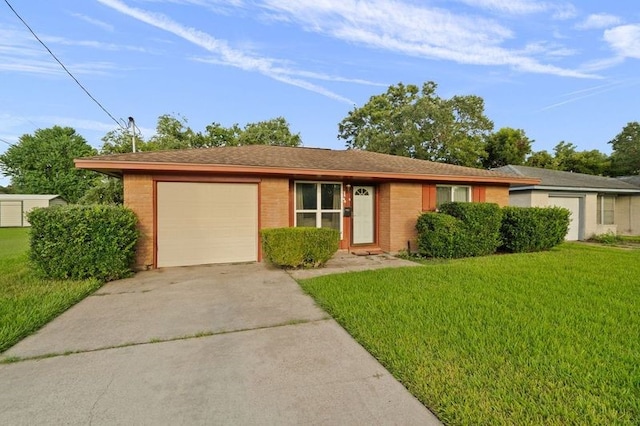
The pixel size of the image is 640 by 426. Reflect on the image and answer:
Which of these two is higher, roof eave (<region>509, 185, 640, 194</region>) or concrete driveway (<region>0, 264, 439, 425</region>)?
roof eave (<region>509, 185, 640, 194</region>)

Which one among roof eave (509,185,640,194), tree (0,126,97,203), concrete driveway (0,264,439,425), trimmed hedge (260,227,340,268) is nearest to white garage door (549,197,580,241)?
roof eave (509,185,640,194)

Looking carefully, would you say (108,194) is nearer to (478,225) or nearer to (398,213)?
(398,213)

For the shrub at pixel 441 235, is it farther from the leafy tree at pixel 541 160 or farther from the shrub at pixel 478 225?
the leafy tree at pixel 541 160

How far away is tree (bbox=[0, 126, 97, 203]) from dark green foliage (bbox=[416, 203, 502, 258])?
41008 millimetres

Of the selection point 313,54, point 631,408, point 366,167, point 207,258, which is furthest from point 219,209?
point 313,54

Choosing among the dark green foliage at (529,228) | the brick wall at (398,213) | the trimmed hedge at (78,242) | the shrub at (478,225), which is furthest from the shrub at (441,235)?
the trimmed hedge at (78,242)

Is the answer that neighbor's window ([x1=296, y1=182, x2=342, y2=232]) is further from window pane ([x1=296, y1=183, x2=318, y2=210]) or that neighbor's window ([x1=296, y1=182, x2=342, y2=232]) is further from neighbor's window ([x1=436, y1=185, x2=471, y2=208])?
neighbor's window ([x1=436, y1=185, x2=471, y2=208])

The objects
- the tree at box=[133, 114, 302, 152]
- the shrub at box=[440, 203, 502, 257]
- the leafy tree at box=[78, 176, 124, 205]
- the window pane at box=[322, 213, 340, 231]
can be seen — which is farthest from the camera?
the tree at box=[133, 114, 302, 152]

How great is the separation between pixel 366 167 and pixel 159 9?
735cm

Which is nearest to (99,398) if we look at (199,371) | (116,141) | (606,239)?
(199,371)

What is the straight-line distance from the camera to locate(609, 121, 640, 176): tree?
27312 millimetres

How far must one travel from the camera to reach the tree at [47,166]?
119 ft

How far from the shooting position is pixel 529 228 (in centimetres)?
926

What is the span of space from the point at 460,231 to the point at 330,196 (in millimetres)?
3762
